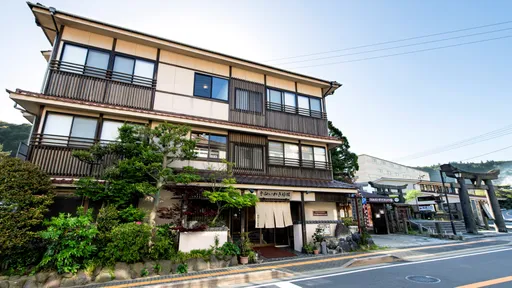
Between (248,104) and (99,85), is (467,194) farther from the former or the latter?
(99,85)

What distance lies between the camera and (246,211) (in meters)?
12.4

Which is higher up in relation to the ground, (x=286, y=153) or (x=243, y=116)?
(x=243, y=116)

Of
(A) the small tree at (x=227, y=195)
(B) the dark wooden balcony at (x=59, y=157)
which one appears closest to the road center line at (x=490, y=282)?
(A) the small tree at (x=227, y=195)

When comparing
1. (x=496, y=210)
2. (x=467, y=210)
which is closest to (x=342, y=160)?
(x=467, y=210)

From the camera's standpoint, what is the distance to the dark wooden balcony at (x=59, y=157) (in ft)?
29.8

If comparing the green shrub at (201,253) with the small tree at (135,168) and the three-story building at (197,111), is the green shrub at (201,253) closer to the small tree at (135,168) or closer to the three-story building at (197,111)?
the small tree at (135,168)

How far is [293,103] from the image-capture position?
1523 cm

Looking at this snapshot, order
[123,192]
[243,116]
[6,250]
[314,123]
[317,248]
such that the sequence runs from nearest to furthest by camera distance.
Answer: [6,250]
[123,192]
[317,248]
[243,116]
[314,123]

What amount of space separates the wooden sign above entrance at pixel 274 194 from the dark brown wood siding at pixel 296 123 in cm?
418

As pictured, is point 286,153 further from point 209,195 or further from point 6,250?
point 6,250

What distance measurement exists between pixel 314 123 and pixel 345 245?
7.34m

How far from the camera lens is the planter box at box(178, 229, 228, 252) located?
8773mm

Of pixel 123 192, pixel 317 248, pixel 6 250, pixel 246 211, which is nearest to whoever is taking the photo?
pixel 6 250

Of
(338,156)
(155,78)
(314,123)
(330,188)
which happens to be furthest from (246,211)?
(338,156)
